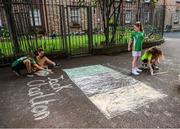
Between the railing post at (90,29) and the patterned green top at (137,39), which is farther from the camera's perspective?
the railing post at (90,29)

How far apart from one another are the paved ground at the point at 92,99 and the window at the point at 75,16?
3192mm

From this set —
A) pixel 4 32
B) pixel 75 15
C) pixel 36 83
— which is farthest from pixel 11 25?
pixel 36 83

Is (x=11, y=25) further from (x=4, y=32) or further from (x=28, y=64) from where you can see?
(x=28, y=64)

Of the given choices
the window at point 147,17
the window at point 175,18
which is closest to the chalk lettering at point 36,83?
the window at point 147,17

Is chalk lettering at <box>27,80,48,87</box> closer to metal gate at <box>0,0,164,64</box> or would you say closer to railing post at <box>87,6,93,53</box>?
metal gate at <box>0,0,164,64</box>

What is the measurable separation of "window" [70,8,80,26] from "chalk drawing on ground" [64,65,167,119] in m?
3.32

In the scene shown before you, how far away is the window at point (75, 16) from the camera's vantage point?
792cm

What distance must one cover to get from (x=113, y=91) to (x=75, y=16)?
5.02 m

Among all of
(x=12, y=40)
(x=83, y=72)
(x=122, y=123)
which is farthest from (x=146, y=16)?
(x=122, y=123)

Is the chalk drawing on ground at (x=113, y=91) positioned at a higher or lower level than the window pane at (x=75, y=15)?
lower

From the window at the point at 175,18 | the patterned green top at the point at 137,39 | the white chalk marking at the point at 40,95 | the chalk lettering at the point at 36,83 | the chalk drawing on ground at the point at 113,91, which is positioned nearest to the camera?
the white chalk marking at the point at 40,95

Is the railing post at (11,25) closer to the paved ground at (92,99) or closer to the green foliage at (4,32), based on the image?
the green foliage at (4,32)

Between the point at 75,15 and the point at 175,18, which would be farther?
the point at 175,18

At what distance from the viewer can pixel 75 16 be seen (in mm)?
8070
